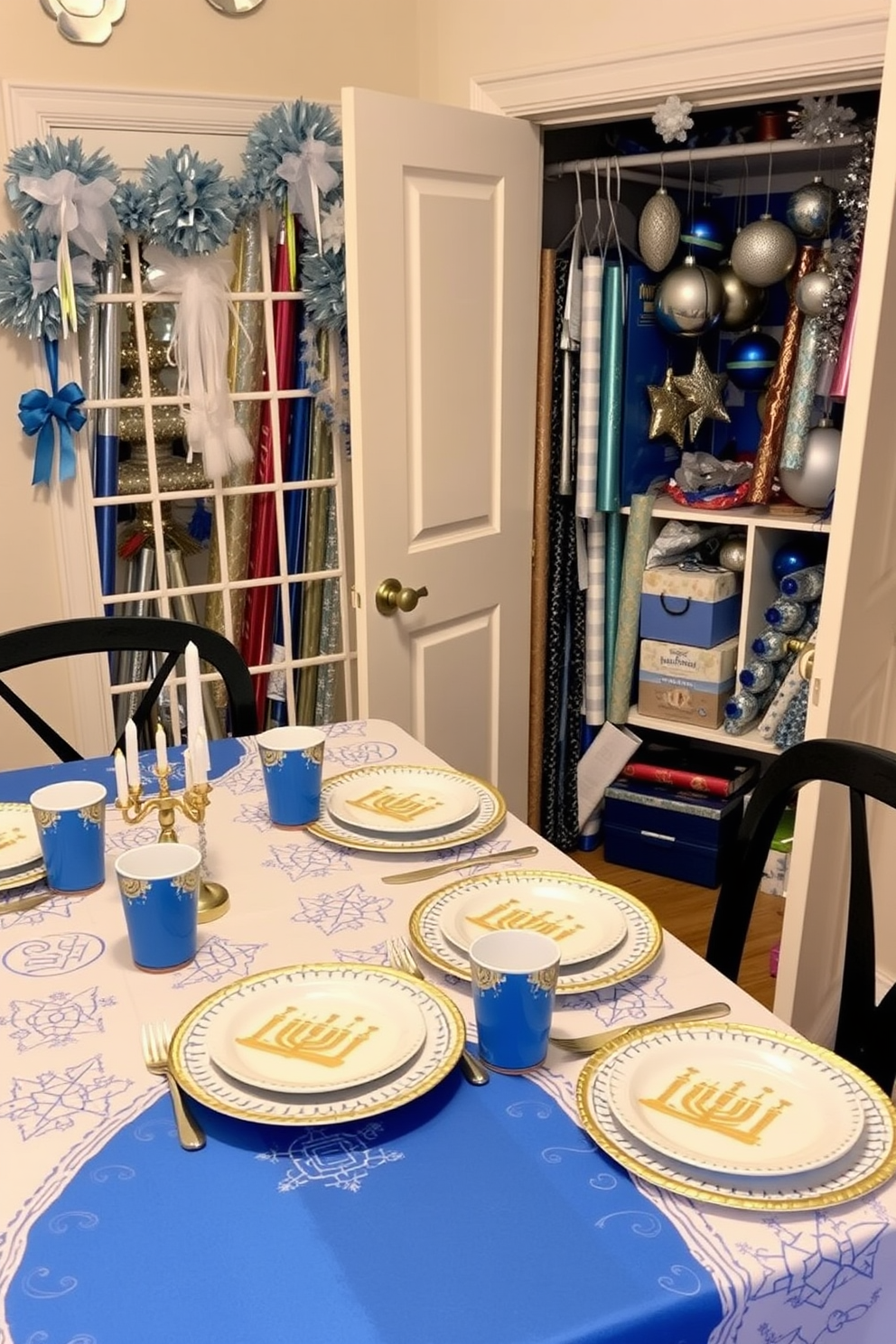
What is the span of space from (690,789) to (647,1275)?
2385 mm

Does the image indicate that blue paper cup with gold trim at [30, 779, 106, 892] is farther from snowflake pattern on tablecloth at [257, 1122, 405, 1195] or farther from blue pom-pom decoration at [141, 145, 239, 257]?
blue pom-pom decoration at [141, 145, 239, 257]

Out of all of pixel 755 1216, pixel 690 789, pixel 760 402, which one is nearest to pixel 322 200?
pixel 760 402

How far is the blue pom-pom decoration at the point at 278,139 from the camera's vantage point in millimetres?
2547

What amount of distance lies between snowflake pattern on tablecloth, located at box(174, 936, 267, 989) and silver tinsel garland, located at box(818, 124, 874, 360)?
1.98m

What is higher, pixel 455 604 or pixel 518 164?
pixel 518 164

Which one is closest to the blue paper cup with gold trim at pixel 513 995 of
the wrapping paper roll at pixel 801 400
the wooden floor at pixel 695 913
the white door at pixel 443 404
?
the white door at pixel 443 404

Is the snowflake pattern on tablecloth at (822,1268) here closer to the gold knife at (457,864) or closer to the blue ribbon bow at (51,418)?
the gold knife at (457,864)

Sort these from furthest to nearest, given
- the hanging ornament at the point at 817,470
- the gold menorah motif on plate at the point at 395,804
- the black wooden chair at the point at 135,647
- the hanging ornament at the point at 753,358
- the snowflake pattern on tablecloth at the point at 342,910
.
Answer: the hanging ornament at the point at 753,358 → the hanging ornament at the point at 817,470 → the black wooden chair at the point at 135,647 → the gold menorah motif on plate at the point at 395,804 → the snowflake pattern on tablecloth at the point at 342,910

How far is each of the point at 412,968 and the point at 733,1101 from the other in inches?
13.5

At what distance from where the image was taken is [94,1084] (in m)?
1.03

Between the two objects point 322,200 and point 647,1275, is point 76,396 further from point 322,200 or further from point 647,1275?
point 647,1275

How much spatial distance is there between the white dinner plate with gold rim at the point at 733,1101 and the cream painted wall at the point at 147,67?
1958mm

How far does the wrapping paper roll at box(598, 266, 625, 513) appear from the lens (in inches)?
117

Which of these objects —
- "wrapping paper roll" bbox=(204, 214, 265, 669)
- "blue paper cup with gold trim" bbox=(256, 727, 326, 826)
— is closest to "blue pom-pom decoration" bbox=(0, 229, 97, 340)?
"wrapping paper roll" bbox=(204, 214, 265, 669)
